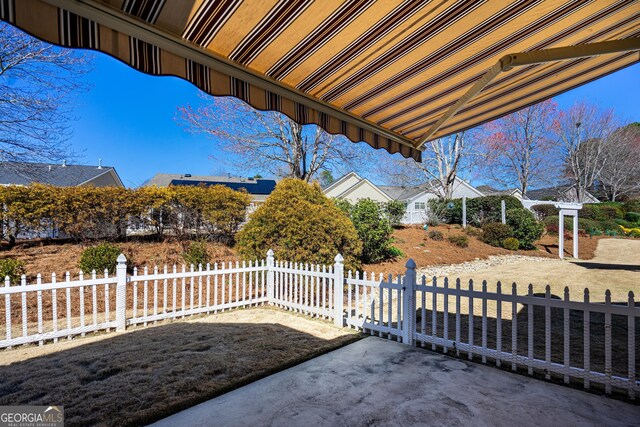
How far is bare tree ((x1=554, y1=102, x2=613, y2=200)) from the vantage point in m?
24.9

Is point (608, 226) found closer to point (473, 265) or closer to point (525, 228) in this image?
point (525, 228)

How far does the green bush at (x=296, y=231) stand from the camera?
6.89 m

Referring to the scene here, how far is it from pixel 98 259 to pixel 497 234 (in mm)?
15386

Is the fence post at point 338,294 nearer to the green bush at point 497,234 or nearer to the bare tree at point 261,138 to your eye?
the bare tree at point 261,138

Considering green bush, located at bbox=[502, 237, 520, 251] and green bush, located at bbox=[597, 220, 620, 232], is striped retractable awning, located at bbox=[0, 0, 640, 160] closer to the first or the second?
green bush, located at bbox=[502, 237, 520, 251]

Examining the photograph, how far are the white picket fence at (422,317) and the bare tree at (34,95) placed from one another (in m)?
5.58

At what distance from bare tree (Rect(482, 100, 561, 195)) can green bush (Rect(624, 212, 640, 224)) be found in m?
5.70

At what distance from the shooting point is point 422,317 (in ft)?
13.9

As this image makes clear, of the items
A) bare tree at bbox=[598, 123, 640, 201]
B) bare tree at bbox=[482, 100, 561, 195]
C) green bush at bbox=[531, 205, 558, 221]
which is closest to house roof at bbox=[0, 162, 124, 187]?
bare tree at bbox=[482, 100, 561, 195]

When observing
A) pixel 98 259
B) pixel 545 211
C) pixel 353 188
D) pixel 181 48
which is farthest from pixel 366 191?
pixel 181 48

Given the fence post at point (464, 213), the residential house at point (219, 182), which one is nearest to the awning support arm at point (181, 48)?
the fence post at point (464, 213)

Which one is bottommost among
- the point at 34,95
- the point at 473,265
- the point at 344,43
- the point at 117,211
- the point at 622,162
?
the point at 473,265

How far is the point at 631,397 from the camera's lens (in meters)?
2.88

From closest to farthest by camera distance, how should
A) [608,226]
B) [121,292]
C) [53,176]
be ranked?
[121,292]
[53,176]
[608,226]
